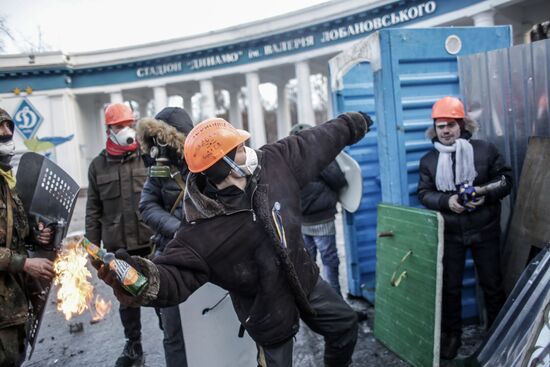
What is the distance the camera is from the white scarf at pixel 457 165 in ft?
10.5

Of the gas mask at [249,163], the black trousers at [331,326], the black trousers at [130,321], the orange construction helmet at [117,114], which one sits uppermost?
the orange construction helmet at [117,114]

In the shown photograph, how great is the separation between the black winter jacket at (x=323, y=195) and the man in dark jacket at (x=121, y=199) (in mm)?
1608

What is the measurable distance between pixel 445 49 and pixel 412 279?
81.3 inches

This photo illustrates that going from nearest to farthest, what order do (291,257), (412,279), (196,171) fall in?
(196,171), (291,257), (412,279)

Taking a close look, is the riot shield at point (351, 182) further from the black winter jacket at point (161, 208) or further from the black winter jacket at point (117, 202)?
the black winter jacket at point (117, 202)

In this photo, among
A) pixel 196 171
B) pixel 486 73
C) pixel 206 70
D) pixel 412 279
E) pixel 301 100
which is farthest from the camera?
pixel 206 70

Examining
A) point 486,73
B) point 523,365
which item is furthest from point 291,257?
point 486,73

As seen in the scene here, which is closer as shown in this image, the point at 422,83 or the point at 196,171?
the point at 196,171

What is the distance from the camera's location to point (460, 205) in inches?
123

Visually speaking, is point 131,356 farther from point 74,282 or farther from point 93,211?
point 74,282

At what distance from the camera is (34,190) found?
3.06 meters

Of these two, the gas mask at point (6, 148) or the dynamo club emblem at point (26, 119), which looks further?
the dynamo club emblem at point (26, 119)

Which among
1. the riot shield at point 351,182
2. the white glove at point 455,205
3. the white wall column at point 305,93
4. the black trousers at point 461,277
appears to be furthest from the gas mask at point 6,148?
the white wall column at point 305,93

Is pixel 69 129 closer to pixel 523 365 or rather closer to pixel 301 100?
pixel 301 100
